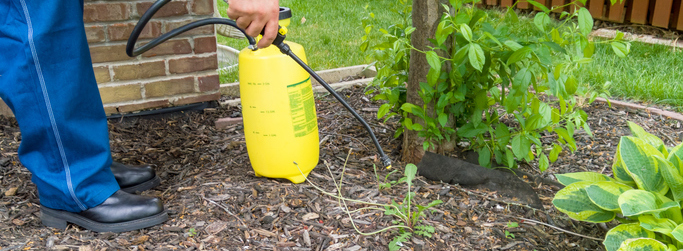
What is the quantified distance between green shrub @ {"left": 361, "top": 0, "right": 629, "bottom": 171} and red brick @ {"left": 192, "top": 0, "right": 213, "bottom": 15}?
0.93 m

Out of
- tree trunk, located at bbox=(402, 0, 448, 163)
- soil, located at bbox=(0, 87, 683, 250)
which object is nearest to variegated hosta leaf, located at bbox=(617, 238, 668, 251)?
soil, located at bbox=(0, 87, 683, 250)

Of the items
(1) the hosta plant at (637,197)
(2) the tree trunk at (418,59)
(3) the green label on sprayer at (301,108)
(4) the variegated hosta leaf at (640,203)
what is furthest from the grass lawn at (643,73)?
(3) the green label on sprayer at (301,108)

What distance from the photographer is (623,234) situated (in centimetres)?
127

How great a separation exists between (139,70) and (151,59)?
8cm

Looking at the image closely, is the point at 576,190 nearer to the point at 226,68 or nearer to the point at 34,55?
the point at 34,55

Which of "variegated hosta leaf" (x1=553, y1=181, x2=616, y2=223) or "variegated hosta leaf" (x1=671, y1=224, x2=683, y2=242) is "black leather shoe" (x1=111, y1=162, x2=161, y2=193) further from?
"variegated hosta leaf" (x1=671, y1=224, x2=683, y2=242)

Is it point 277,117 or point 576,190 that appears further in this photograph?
point 277,117

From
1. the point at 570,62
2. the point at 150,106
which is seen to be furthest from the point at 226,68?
the point at 570,62

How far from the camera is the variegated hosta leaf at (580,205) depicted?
54.2 inches

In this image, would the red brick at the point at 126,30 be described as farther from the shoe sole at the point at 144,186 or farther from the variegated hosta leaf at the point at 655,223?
the variegated hosta leaf at the point at 655,223

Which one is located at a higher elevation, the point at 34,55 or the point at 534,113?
the point at 34,55

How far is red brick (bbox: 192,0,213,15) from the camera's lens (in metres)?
2.36

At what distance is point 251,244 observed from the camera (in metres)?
1.42

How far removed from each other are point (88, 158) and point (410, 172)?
3.27 ft
